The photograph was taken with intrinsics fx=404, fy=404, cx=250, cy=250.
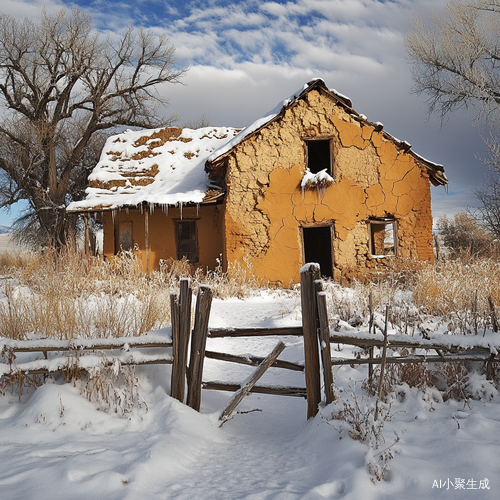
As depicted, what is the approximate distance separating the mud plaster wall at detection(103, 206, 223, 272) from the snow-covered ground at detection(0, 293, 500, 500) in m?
9.10

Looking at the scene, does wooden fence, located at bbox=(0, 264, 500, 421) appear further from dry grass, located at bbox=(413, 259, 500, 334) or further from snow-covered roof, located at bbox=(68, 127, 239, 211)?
snow-covered roof, located at bbox=(68, 127, 239, 211)

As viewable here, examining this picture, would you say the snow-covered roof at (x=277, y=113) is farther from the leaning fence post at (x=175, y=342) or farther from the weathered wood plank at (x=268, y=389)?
the weathered wood plank at (x=268, y=389)

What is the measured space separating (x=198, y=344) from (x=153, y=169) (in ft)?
37.4

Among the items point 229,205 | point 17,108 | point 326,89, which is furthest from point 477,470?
point 17,108

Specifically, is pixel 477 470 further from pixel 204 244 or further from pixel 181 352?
pixel 204 244

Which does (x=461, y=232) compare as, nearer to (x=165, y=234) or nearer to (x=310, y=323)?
(x=165, y=234)

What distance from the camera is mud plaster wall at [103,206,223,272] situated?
13.0 m

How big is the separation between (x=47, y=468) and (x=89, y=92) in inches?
862

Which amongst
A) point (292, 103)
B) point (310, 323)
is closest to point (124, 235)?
point (292, 103)

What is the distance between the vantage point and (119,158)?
47.8 ft

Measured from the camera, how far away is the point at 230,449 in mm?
3211

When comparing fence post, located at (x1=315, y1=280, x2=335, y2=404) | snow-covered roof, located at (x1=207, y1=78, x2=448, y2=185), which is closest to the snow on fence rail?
fence post, located at (x1=315, y1=280, x2=335, y2=404)

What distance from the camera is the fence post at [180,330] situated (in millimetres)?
3604

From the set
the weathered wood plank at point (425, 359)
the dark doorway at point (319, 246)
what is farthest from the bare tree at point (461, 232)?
the weathered wood plank at point (425, 359)
